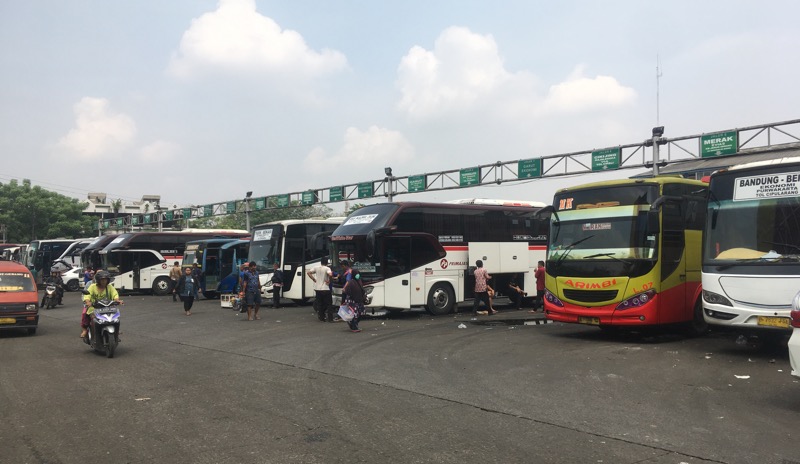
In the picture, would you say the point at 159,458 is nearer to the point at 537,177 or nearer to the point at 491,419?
the point at 491,419

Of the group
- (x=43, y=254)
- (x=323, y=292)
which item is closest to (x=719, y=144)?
(x=323, y=292)

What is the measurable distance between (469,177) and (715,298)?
22.2m

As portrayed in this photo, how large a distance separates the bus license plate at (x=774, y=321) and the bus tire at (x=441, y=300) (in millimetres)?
9800

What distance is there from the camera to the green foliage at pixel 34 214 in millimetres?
A: 58344

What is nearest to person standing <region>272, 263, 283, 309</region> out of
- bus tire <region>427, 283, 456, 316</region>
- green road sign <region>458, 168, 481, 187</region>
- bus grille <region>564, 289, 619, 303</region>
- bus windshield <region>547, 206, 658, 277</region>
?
bus tire <region>427, 283, 456, 316</region>

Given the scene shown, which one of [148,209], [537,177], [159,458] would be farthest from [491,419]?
[148,209]

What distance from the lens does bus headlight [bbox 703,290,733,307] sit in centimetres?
981

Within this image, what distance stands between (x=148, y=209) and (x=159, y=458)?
95611 mm

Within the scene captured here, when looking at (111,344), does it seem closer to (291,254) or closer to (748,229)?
(748,229)

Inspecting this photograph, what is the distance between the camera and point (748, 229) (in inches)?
396

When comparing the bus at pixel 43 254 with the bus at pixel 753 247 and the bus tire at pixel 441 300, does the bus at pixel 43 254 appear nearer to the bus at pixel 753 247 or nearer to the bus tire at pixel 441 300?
the bus tire at pixel 441 300

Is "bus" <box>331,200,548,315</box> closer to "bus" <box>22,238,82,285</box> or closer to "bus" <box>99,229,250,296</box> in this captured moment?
"bus" <box>99,229,250,296</box>

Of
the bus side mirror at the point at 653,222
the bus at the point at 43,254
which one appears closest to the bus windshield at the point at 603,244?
the bus side mirror at the point at 653,222

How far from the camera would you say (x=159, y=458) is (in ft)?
17.2
